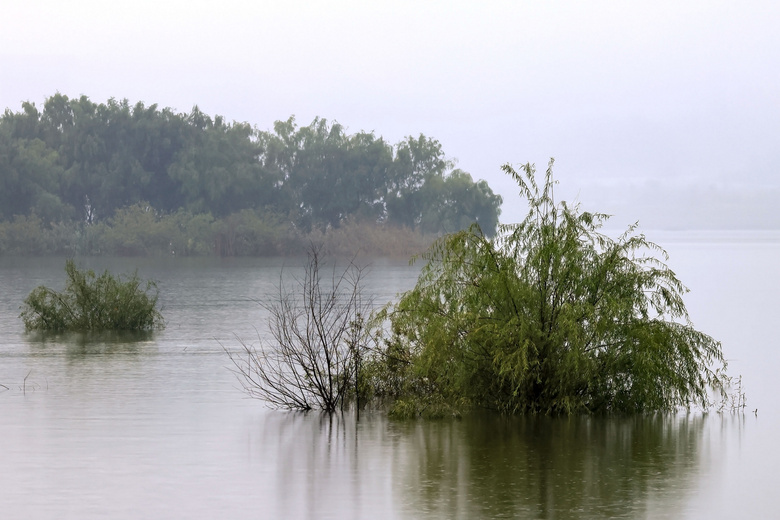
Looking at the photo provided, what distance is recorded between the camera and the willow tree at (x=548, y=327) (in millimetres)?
15584

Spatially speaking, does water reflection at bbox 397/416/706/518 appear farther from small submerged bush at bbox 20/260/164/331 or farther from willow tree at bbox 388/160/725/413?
small submerged bush at bbox 20/260/164/331

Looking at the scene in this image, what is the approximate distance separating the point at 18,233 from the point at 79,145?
13.6 meters

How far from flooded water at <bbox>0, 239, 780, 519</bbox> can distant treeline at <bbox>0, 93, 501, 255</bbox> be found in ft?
267

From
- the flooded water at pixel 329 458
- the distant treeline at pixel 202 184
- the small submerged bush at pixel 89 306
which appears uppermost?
the distant treeline at pixel 202 184

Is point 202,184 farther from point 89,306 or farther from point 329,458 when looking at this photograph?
point 329,458

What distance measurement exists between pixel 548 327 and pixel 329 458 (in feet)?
12.8

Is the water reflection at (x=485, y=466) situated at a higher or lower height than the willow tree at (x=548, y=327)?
lower

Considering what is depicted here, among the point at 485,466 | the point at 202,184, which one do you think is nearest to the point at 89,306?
the point at 485,466

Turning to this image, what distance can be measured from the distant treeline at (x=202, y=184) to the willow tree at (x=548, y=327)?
3430 inches

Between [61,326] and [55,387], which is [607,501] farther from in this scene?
[61,326]

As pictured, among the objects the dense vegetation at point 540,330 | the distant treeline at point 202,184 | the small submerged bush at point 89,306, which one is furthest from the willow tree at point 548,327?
the distant treeline at point 202,184

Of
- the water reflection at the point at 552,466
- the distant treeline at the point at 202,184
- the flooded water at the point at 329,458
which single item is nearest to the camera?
the water reflection at the point at 552,466

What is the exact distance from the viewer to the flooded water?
10.9 m

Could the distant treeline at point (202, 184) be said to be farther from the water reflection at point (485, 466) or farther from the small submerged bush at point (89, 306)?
the water reflection at point (485, 466)
